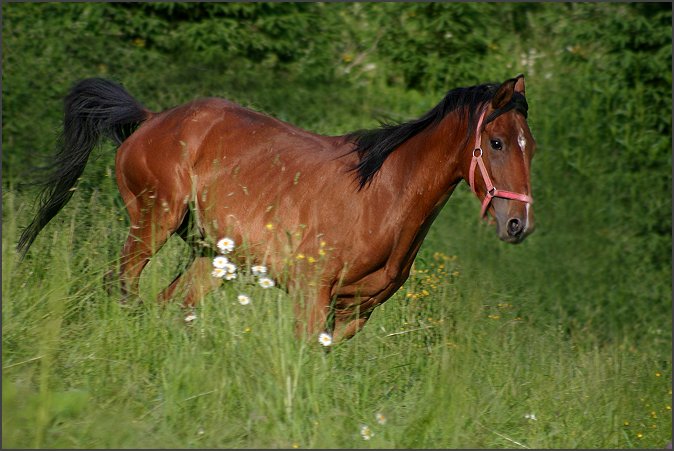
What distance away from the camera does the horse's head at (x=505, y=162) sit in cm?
510

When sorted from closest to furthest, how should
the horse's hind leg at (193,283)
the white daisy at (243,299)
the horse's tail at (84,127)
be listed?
the white daisy at (243,299) → the horse's hind leg at (193,283) → the horse's tail at (84,127)

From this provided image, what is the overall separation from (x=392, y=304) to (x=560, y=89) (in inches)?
271

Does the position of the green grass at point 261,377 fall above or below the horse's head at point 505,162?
below

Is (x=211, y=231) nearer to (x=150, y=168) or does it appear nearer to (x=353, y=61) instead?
(x=150, y=168)

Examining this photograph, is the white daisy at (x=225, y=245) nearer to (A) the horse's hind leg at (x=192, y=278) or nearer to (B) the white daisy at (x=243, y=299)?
(A) the horse's hind leg at (x=192, y=278)

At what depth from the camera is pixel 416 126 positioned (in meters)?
5.73

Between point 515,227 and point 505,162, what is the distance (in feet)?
1.18

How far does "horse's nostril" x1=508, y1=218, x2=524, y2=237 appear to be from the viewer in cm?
507

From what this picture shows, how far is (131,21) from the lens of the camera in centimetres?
1189

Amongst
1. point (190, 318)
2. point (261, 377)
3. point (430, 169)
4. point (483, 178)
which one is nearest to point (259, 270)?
point (190, 318)

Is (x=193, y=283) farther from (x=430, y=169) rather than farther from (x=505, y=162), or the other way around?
(x=505, y=162)

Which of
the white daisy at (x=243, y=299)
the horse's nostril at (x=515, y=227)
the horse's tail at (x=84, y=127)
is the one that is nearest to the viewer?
the white daisy at (x=243, y=299)

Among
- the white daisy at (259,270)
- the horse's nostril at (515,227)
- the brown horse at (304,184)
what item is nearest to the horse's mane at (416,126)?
the brown horse at (304,184)

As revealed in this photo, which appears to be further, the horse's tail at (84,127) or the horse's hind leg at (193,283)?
the horse's tail at (84,127)
